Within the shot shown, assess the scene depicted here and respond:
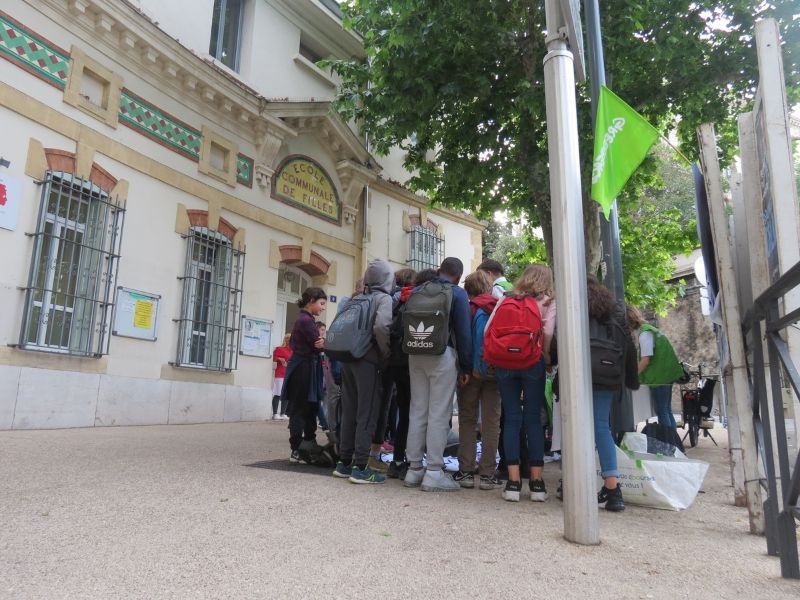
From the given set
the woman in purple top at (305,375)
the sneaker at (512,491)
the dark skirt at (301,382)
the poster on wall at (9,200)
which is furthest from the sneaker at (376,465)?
the poster on wall at (9,200)

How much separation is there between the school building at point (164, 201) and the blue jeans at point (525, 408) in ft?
21.5

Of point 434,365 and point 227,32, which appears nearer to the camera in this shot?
point 434,365

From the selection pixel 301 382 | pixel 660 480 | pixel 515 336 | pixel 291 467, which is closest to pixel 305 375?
pixel 301 382

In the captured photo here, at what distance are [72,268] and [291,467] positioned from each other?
528 cm

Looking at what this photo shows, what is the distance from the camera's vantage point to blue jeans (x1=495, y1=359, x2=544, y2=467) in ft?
14.0

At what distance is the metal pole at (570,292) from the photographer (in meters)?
3.01

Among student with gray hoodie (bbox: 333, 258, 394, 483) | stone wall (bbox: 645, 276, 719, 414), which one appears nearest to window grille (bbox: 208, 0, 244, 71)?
student with gray hoodie (bbox: 333, 258, 394, 483)

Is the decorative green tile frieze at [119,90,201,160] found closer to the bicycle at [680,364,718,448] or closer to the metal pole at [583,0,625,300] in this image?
the metal pole at [583,0,625,300]

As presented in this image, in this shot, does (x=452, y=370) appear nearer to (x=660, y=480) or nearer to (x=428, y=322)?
(x=428, y=322)

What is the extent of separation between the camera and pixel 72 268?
840cm

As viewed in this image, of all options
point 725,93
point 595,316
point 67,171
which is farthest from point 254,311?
point 725,93

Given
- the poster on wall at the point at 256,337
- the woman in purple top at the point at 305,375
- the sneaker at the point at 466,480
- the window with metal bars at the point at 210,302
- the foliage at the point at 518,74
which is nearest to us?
the sneaker at the point at 466,480

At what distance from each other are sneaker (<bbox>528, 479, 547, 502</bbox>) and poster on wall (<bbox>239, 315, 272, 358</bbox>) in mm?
7918

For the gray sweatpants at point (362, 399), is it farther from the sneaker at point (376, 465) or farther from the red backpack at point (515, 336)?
the red backpack at point (515, 336)
